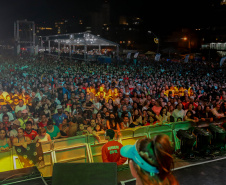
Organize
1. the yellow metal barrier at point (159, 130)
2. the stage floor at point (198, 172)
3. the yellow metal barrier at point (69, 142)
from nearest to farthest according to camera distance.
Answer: the stage floor at point (198, 172) → the yellow metal barrier at point (69, 142) → the yellow metal barrier at point (159, 130)

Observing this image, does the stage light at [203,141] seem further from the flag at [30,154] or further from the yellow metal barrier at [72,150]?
the flag at [30,154]

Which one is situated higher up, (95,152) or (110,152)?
(110,152)

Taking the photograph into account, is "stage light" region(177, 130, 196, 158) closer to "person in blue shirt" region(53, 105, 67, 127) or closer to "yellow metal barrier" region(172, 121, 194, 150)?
"yellow metal barrier" region(172, 121, 194, 150)

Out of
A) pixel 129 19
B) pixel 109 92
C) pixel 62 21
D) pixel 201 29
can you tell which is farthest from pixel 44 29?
pixel 109 92

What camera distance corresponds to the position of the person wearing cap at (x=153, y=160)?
5.62ft

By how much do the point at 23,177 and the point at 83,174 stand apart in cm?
89

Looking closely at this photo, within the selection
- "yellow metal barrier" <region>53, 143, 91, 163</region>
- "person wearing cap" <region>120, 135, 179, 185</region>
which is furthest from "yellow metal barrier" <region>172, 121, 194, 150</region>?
"person wearing cap" <region>120, 135, 179, 185</region>

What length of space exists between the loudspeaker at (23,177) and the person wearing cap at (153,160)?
201cm

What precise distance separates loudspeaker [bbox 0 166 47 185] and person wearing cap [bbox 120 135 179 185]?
2009mm

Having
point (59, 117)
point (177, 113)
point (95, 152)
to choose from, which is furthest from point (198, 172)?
point (59, 117)

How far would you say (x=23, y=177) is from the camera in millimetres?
3404

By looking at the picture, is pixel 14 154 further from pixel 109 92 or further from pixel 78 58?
pixel 78 58

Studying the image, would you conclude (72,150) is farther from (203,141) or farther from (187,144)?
(203,141)

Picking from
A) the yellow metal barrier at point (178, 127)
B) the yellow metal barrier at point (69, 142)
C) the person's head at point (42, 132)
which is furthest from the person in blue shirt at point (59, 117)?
→ the yellow metal barrier at point (178, 127)
